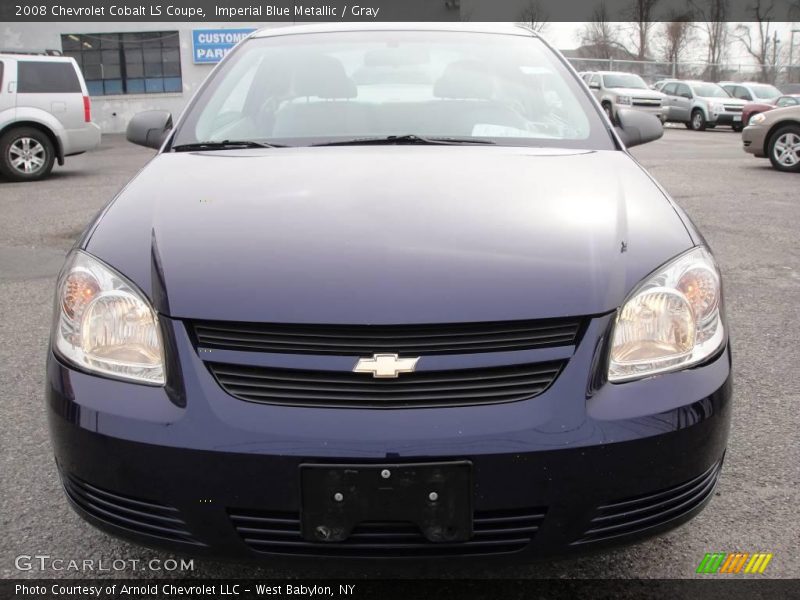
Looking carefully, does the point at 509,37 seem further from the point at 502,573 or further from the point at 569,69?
the point at 502,573

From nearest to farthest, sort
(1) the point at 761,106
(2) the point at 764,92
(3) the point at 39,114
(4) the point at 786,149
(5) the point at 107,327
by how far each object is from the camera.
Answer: (5) the point at 107,327, (3) the point at 39,114, (4) the point at 786,149, (1) the point at 761,106, (2) the point at 764,92

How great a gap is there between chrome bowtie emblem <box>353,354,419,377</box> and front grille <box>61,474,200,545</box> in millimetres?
490

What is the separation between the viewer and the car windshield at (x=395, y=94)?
2.84 m

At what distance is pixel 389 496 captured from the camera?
160cm

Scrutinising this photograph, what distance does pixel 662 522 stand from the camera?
1.78 m

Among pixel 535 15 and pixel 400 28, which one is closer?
pixel 400 28

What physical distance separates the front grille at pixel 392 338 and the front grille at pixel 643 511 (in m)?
0.36

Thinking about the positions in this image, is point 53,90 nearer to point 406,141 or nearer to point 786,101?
point 406,141

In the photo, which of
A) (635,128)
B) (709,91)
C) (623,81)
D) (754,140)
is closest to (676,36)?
(623,81)

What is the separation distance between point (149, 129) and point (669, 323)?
2260 mm

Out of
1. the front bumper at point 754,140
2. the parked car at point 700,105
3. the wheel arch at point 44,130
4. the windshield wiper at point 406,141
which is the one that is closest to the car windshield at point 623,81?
the parked car at point 700,105

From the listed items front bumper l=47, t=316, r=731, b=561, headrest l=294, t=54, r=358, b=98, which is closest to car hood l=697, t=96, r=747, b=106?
headrest l=294, t=54, r=358, b=98

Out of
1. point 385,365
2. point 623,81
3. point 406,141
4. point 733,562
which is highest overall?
point 623,81

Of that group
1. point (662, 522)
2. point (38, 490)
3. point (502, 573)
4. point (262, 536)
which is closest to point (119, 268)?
point (262, 536)
